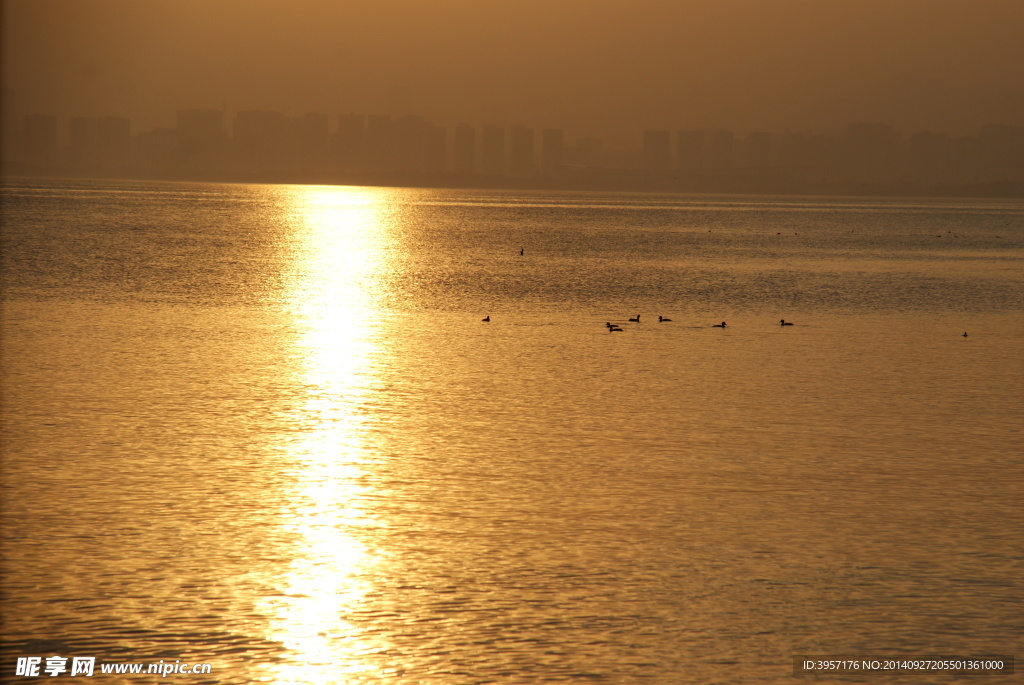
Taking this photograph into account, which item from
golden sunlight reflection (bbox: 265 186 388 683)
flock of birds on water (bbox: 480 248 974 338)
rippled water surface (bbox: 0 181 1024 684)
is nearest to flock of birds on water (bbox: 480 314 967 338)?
flock of birds on water (bbox: 480 248 974 338)

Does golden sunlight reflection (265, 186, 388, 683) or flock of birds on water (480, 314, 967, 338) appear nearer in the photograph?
golden sunlight reflection (265, 186, 388, 683)

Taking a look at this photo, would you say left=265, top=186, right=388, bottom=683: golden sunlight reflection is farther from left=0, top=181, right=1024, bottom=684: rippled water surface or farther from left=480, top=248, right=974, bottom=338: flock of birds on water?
left=480, top=248, right=974, bottom=338: flock of birds on water

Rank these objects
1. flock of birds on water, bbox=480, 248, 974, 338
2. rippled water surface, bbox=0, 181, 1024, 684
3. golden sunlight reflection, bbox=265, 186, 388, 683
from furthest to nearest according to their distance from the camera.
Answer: flock of birds on water, bbox=480, 248, 974, 338 < rippled water surface, bbox=0, 181, 1024, 684 < golden sunlight reflection, bbox=265, 186, 388, 683

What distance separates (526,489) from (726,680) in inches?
259

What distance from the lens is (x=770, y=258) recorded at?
8762 cm

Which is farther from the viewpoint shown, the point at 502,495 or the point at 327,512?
the point at 502,495

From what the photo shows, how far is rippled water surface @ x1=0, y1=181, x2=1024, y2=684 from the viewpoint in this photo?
11188 millimetres

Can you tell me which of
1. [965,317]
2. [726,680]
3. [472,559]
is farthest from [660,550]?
[965,317]

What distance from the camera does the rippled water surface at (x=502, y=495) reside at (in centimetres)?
1119

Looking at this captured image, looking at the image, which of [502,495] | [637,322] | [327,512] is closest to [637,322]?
[637,322]

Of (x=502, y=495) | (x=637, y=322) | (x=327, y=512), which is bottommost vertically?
(x=327, y=512)

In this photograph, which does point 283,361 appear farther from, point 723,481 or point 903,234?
point 903,234

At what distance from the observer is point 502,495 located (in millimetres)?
16250

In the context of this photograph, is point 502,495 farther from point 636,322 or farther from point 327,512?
point 636,322
